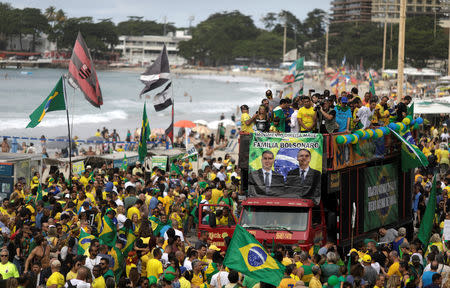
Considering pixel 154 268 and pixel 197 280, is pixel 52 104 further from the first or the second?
pixel 197 280

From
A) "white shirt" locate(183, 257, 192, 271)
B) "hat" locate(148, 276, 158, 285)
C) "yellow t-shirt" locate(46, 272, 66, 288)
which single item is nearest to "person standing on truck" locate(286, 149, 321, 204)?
"white shirt" locate(183, 257, 192, 271)

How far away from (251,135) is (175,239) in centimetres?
266

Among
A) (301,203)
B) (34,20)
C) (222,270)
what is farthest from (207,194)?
(34,20)

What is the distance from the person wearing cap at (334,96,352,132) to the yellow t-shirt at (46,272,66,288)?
6778 mm

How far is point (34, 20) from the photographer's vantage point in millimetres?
199250

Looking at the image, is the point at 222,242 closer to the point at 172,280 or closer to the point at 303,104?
the point at 303,104

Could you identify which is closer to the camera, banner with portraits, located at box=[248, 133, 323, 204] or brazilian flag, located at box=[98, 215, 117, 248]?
brazilian flag, located at box=[98, 215, 117, 248]

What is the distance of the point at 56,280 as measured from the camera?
1072 centimetres

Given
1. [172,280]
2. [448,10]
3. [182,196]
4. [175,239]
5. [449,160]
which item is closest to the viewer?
[172,280]

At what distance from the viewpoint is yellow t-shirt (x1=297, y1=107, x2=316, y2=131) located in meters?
15.1

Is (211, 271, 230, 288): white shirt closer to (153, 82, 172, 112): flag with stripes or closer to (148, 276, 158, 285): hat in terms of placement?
(148, 276, 158, 285): hat

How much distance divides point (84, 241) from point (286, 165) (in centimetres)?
388

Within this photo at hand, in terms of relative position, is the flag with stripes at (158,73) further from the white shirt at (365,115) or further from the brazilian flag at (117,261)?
the brazilian flag at (117,261)

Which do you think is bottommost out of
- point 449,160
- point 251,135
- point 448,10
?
point 449,160
